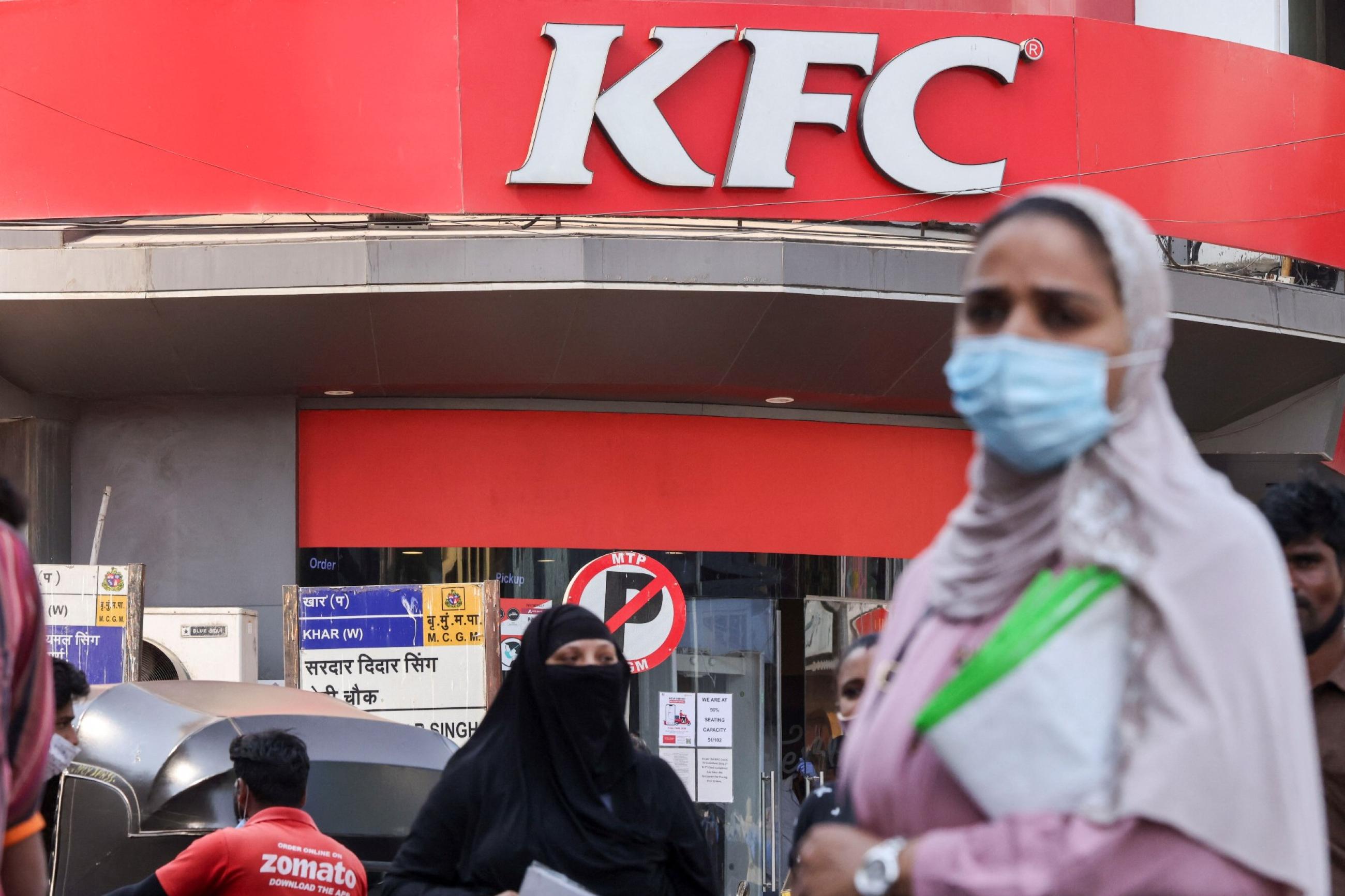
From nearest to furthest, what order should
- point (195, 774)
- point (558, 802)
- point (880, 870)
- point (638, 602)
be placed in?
point (880, 870) → point (558, 802) → point (195, 774) → point (638, 602)

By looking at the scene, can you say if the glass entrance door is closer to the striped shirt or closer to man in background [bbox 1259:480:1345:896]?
man in background [bbox 1259:480:1345:896]

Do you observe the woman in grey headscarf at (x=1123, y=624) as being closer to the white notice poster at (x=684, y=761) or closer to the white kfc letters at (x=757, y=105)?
the white kfc letters at (x=757, y=105)

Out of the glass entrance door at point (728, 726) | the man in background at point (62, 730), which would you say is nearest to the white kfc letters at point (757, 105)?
the glass entrance door at point (728, 726)

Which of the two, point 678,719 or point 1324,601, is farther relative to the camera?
point 678,719

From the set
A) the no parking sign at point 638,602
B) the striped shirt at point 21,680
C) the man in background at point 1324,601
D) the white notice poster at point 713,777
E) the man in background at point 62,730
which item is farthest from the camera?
the white notice poster at point 713,777

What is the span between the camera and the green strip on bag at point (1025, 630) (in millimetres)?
1482

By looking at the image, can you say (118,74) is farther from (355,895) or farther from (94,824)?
(355,895)

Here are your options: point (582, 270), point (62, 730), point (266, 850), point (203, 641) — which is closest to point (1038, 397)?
point (266, 850)

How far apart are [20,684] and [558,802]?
224cm

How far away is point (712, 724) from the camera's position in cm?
1130

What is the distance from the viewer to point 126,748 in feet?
19.4

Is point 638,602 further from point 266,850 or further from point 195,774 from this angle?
point 266,850

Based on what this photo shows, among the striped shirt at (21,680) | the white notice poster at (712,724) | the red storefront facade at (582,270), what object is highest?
the red storefront facade at (582,270)

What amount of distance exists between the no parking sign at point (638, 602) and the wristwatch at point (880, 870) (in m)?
9.17
